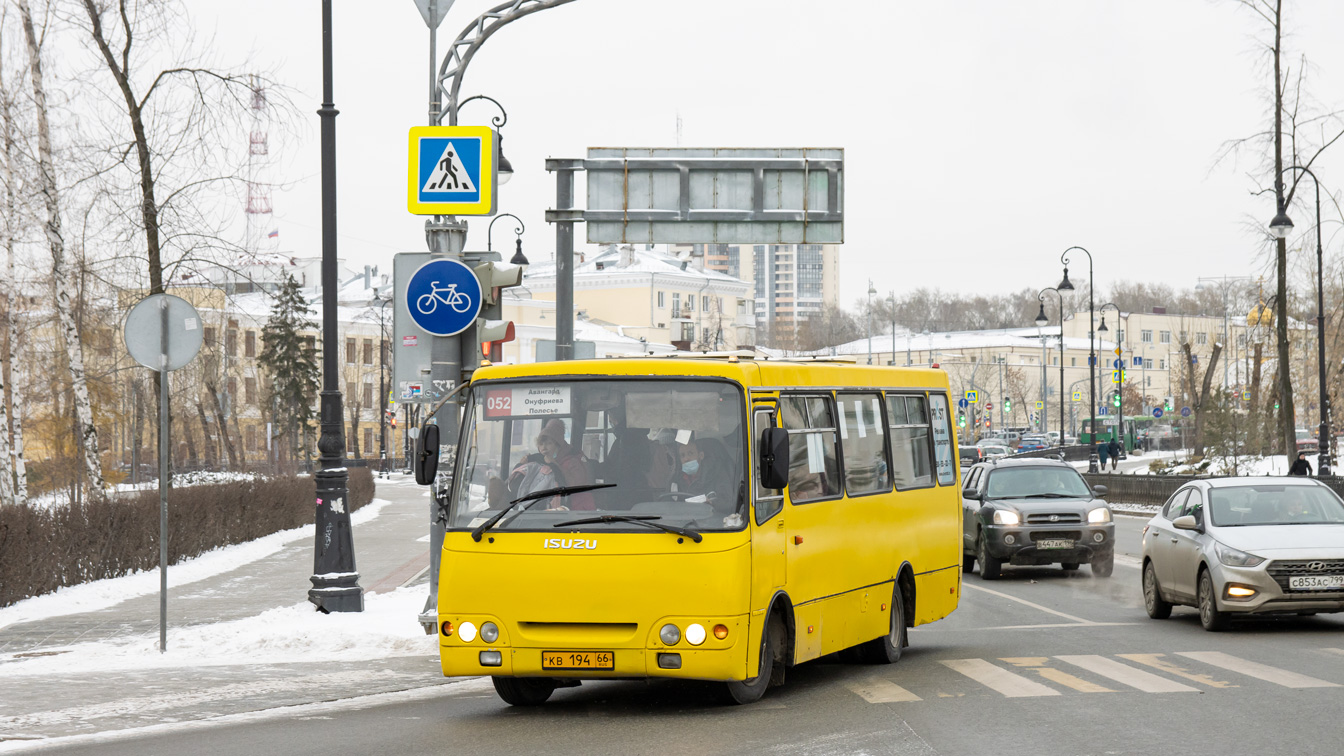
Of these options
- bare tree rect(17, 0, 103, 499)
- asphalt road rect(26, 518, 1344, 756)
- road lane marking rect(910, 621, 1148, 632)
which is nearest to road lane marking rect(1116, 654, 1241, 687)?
asphalt road rect(26, 518, 1344, 756)

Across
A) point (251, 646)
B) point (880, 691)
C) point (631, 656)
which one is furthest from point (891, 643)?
point (251, 646)

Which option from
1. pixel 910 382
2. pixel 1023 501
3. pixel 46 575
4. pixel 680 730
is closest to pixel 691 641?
pixel 680 730

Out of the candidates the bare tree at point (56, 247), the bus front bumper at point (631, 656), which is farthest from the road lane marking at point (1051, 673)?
the bare tree at point (56, 247)

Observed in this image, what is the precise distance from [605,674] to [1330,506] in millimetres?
9223

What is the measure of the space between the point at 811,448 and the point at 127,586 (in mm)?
12505

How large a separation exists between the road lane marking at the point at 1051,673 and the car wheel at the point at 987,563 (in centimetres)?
932

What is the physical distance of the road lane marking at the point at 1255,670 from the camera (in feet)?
36.7

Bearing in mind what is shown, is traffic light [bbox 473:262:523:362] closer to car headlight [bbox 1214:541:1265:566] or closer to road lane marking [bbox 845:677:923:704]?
road lane marking [bbox 845:677:923:704]

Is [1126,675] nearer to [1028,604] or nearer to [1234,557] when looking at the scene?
[1234,557]

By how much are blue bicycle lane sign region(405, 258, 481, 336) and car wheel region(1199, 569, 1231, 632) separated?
7.46 meters

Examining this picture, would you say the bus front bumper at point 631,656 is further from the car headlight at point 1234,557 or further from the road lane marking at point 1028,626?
the car headlight at point 1234,557

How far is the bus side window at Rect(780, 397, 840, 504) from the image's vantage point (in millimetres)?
10969

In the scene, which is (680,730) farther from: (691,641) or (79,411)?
(79,411)

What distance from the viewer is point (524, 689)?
10.8 meters
